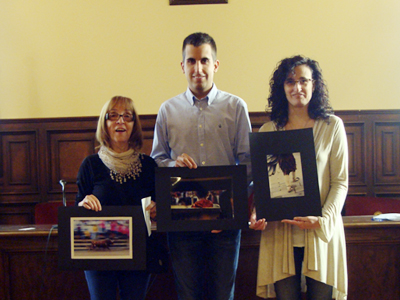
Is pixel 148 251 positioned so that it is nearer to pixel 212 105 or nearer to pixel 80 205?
pixel 80 205

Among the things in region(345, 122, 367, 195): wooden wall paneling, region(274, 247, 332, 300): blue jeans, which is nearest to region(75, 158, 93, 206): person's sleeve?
region(274, 247, 332, 300): blue jeans

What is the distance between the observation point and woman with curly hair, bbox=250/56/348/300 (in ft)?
4.33

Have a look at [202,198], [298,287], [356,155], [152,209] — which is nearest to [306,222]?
[298,287]

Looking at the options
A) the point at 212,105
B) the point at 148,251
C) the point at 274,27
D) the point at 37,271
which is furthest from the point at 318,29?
the point at 37,271

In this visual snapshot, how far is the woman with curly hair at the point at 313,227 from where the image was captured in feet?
4.33

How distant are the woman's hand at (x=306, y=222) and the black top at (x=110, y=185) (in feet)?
2.04

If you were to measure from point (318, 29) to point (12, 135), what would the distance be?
131 inches

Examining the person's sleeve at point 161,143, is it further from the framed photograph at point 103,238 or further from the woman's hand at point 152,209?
the framed photograph at point 103,238

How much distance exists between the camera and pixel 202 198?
1.37 meters

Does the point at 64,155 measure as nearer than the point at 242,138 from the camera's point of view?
No

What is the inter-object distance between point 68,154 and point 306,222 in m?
2.70

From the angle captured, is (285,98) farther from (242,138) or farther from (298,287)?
(298,287)

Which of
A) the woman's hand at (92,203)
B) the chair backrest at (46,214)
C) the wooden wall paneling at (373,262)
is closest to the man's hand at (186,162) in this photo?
the woman's hand at (92,203)

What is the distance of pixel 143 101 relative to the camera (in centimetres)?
335
